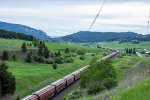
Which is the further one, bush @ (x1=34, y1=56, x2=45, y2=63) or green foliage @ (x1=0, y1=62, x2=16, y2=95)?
bush @ (x1=34, y1=56, x2=45, y2=63)

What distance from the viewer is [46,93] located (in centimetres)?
4853

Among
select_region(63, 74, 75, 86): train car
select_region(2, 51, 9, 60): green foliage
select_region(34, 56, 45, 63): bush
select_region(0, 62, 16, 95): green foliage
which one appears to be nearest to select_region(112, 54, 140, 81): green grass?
select_region(63, 74, 75, 86): train car

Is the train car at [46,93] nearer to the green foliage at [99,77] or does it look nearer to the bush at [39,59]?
the green foliage at [99,77]

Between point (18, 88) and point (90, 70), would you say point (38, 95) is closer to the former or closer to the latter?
point (90, 70)

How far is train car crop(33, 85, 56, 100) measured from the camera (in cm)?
4518

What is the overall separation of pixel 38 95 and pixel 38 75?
39842 mm

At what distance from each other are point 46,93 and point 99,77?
740cm

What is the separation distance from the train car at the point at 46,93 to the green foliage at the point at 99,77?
4.51 metres

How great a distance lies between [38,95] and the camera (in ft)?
145

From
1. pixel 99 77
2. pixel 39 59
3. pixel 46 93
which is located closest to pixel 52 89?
pixel 46 93

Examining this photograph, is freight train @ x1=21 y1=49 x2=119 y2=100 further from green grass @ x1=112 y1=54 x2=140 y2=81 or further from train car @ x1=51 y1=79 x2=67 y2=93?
green grass @ x1=112 y1=54 x2=140 y2=81

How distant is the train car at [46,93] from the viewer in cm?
4518

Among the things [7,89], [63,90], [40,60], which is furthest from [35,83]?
[40,60]

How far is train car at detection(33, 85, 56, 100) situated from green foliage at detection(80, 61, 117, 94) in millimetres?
4508
